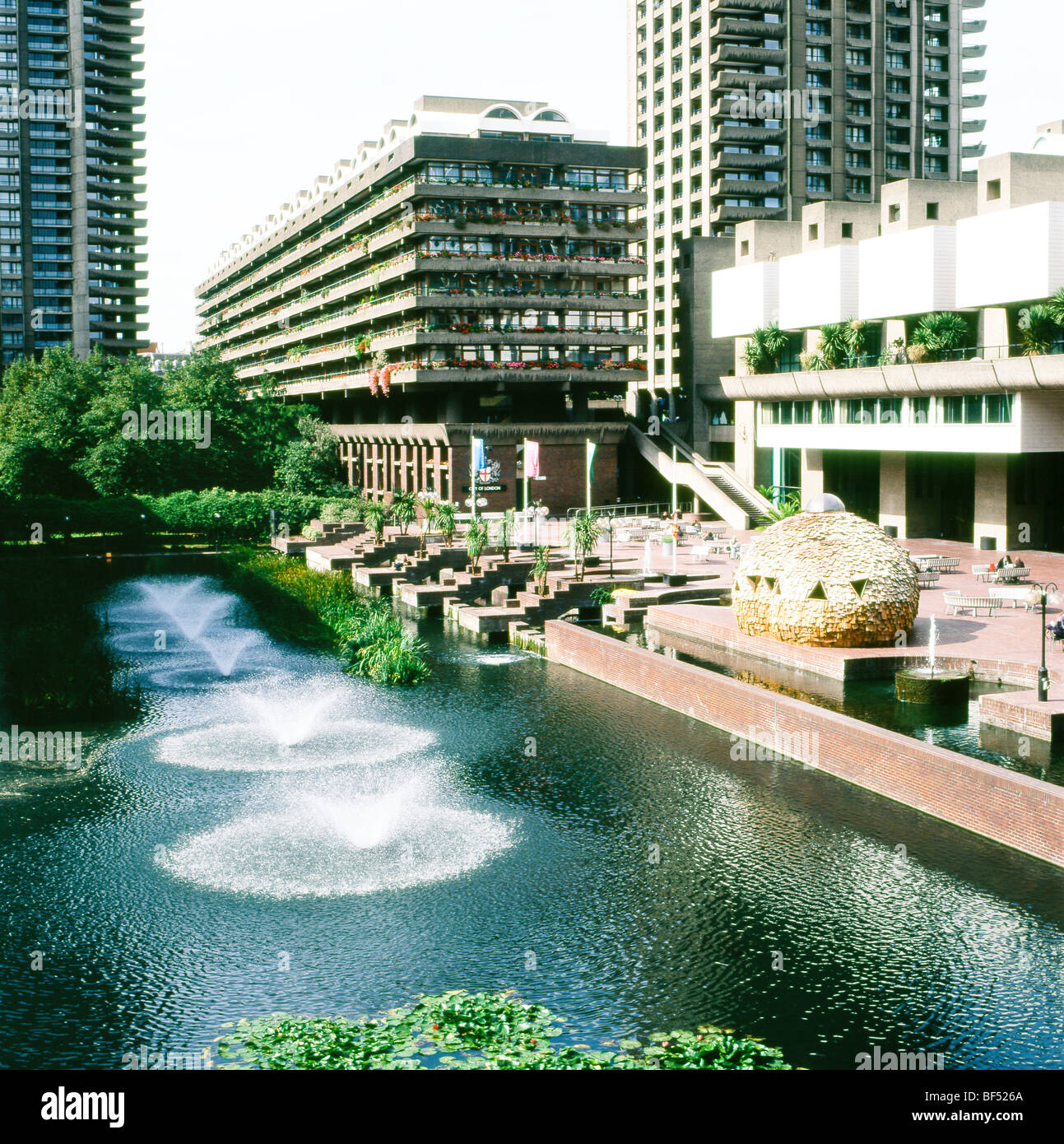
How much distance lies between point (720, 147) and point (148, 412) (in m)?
46.7

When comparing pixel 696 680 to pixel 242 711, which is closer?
pixel 696 680

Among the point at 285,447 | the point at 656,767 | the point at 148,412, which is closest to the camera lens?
the point at 656,767

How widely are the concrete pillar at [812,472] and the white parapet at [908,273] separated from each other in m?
7.65

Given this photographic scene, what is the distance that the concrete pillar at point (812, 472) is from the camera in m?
60.5

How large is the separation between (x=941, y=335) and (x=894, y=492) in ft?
26.1

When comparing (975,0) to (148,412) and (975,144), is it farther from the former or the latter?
(148,412)

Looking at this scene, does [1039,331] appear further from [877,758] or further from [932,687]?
[877,758]

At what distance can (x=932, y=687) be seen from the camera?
21625mm

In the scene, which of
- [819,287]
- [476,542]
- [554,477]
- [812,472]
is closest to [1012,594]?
[476,542]

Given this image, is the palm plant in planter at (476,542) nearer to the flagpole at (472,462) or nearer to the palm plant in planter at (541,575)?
the palm plant in planter at (541,575)

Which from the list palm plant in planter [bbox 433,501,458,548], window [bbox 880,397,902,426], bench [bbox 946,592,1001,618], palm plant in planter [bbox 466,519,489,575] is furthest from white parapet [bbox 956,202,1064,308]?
palm plant in planter [bbox 433,501,458,548]

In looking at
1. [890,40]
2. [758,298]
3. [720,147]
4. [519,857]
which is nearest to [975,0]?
[890,40]

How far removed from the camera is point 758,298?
62.6 metres

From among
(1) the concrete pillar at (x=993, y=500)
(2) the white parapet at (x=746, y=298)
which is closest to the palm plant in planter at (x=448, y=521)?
(1) the concrete pillar at (x=993, y=500)
